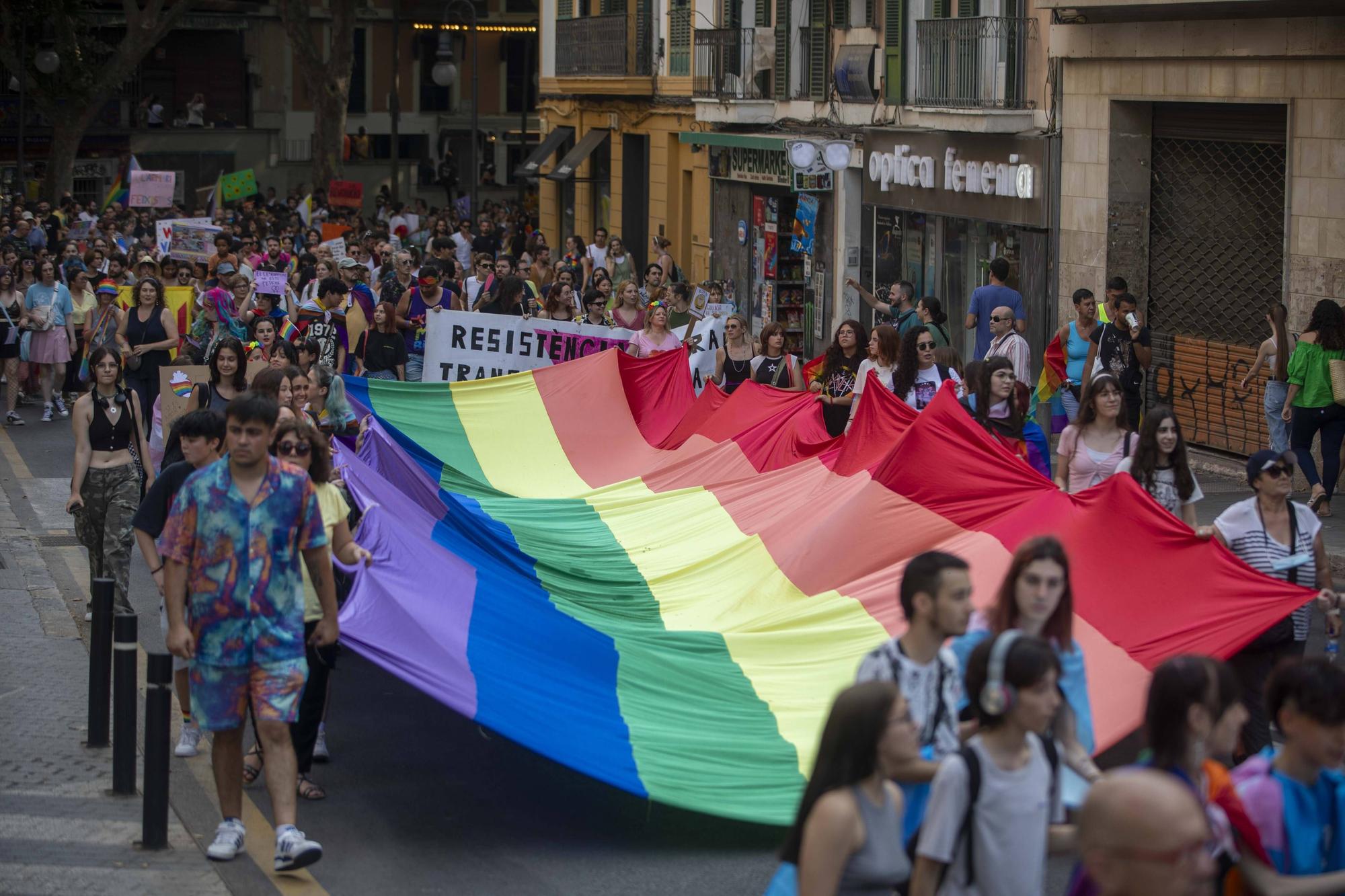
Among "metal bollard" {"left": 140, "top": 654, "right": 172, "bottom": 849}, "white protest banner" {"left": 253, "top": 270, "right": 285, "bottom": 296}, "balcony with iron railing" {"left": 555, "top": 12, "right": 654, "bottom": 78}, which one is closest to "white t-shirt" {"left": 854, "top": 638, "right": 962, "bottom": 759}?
"metal bollard" {"left": 140, "top": 654, "right": 172, "bottom": 849}

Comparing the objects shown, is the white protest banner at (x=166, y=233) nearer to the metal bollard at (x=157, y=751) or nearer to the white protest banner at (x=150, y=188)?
the white protest banner at (x=150, y=188)

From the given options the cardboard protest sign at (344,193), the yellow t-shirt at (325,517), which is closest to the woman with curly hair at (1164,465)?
the yellow t-shirt at (325,517)

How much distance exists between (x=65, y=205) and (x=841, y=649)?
31800 mm

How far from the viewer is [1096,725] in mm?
6992

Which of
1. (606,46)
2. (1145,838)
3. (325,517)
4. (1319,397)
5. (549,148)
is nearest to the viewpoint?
(1145,838)

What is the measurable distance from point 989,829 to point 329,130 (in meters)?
41.8

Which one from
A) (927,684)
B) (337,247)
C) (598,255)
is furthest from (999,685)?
(598,255)

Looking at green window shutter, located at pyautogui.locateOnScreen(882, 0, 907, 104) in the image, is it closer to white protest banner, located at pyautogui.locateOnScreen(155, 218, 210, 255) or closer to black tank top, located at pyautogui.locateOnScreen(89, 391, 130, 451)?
white protest banner, located at pyautogui.locateOnScreen(155, 218, 210, 255)

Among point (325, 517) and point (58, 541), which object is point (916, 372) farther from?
point (58, 541)

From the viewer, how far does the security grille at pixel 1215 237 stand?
16.8 meters

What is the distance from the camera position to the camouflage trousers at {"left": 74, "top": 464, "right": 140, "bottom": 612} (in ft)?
A: 33.3

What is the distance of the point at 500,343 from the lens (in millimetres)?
15078

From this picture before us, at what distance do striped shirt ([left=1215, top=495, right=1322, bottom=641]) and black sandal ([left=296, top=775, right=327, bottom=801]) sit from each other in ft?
13.6

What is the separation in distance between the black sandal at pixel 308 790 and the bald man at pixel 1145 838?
4.95 metres
